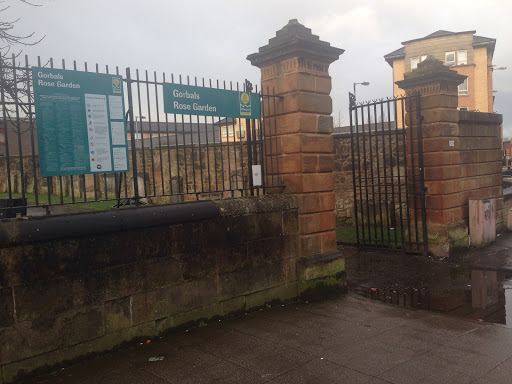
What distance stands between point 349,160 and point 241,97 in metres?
7.00

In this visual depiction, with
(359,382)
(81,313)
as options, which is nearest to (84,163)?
(81,313)

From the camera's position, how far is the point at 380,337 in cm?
478

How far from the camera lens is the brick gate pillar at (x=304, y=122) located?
20.8 feet

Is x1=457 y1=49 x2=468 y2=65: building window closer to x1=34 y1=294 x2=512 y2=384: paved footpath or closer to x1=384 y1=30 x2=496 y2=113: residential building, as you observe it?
x1=384 y1=30 x2=496 y2=113: residential building

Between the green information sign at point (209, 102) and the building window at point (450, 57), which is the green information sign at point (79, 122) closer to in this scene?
the green information sign at point (209, 102)

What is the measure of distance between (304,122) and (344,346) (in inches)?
123

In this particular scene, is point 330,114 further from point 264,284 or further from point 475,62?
point 475,62

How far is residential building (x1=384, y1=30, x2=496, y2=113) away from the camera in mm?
42281

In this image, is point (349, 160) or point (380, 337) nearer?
point (380, 337)

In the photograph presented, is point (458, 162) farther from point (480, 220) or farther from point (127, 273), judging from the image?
point (127, 273)

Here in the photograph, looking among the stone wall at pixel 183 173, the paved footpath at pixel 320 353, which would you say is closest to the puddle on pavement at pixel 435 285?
the paved footpath at pixel 320 353

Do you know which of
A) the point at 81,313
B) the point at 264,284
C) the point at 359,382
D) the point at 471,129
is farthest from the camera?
the point at 471,129

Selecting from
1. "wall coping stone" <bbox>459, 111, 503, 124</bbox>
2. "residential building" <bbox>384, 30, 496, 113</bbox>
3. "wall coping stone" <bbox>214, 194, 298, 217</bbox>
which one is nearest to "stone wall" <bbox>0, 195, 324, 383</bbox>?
"wall coping stone" <bbox>214, 194, 298, 217</bbox>

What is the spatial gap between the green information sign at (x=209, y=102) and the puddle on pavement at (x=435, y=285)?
326cm
